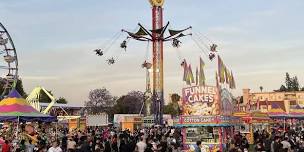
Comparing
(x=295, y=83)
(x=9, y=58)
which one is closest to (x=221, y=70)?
(x=9, y=58)

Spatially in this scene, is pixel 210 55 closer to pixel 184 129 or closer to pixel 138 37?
pixel 138 37

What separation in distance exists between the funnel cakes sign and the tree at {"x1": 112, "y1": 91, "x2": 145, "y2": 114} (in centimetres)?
6737

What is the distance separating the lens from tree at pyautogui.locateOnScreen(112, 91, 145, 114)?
9207cm

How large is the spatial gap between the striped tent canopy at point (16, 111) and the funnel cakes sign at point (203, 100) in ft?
25.3

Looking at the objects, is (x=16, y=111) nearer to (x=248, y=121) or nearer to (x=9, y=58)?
(x=9, y=58)

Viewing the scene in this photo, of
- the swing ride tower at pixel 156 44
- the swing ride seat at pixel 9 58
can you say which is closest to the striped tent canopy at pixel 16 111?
the swing ride seat at pixel 9 58

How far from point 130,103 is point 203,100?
72205 mm

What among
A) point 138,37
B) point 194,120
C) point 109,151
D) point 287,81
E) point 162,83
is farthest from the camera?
point 287,81

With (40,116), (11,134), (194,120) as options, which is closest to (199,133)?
(194,120)

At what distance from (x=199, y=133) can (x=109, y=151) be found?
21.3ft

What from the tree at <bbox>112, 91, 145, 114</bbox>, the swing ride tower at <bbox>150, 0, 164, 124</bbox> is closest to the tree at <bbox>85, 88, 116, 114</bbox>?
the tree at <bbox>112, 91, 145, 114</bbox>

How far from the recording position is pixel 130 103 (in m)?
95.6

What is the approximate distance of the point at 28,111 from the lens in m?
23.9

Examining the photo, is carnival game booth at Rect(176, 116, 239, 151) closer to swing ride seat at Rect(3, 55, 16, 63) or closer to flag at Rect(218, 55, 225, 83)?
flag at Rect(218, 55, 225, 83)
